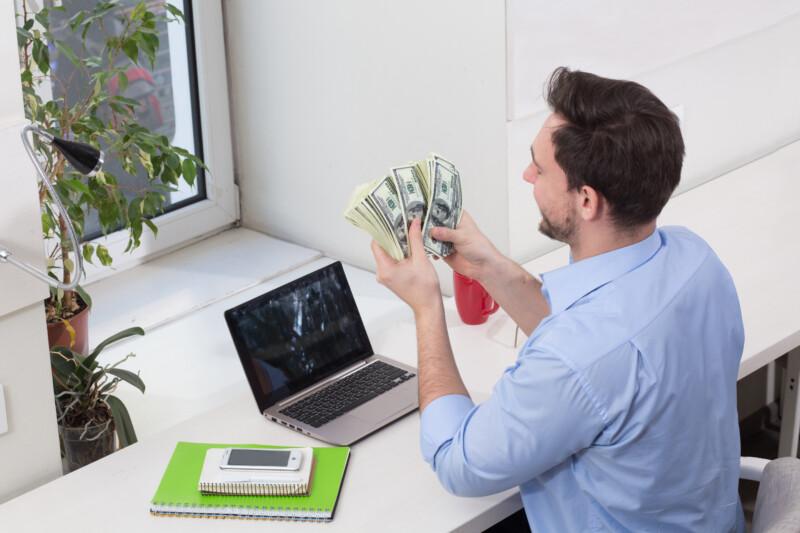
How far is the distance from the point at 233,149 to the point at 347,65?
491 millimetres

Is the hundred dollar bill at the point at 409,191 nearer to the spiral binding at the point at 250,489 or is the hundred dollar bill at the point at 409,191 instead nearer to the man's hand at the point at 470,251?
the man's hand at the point at 470,251

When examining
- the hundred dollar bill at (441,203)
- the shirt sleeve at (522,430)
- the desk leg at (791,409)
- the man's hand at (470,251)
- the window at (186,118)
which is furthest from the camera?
the window at (186,118)

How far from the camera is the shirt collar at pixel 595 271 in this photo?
173 cm

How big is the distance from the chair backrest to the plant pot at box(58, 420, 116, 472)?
111 centimetres

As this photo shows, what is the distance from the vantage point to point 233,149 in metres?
3.09

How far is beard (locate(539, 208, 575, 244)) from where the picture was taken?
1.78 meters

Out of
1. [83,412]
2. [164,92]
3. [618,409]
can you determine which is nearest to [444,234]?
[618,409]

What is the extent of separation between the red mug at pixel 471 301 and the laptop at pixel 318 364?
231 millimetres

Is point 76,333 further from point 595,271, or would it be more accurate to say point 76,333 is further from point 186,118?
point 595,271

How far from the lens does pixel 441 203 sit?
1.99 m

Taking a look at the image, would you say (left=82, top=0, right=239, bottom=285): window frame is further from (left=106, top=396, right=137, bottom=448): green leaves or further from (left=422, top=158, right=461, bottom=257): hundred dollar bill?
(left=422, top=158, right=461, bottom=257): hundred dollar bill

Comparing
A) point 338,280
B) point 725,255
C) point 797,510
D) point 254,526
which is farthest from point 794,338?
point 254,526

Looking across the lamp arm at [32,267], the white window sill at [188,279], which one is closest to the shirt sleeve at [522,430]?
the lamp arm at [32,267]

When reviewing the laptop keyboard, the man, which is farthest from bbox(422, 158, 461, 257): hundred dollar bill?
the laptop keyboard
